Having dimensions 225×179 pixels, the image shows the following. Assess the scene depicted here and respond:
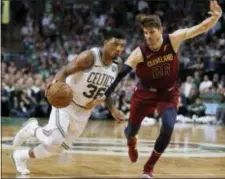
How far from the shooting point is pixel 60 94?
7070mm

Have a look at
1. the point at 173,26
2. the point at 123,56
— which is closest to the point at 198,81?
the point at 123,56

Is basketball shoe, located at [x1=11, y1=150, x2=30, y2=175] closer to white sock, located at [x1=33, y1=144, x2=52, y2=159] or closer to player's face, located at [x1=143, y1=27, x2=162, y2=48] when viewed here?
white sock, located at [x1=33, y1=144, x2=52, y2=159]

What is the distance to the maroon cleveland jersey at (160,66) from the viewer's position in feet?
23.7

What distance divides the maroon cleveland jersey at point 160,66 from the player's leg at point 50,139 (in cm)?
112

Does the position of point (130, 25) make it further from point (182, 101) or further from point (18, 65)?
point (182, 101)

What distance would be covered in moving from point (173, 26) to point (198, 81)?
5.01 m

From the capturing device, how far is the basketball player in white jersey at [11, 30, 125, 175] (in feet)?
23.7

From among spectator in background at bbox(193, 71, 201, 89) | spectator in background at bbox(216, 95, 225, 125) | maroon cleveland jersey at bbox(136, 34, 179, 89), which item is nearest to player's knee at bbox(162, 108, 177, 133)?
maroon cleveland jersey at bbox(136, 34, 179, 89)

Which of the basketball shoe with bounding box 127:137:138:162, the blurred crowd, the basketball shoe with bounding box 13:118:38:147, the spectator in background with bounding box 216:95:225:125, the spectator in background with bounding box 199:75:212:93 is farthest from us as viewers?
the blurred crowd

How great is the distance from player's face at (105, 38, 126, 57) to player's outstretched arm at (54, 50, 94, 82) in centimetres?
23

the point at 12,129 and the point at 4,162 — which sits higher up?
the point at 4,162

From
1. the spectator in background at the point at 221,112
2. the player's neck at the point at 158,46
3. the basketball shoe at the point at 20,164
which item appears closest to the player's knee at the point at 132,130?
the player's neck at the point at 158,46

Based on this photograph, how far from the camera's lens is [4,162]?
27.2 ft

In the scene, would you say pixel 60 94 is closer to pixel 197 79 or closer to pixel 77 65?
pixel 77 65
